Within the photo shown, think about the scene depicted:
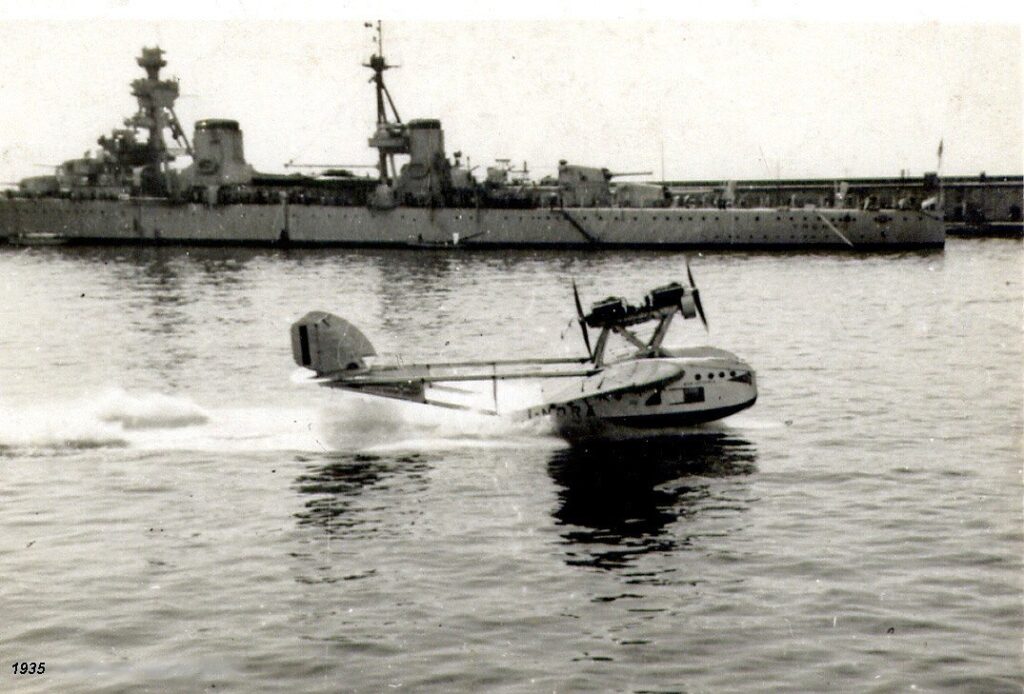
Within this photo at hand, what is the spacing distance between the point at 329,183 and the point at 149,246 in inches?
774

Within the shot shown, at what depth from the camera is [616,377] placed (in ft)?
92.1

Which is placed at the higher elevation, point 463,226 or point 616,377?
point 463,226

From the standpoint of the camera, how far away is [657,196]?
113m

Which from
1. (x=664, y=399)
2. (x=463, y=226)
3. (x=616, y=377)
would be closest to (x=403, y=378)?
(x=616, y=377)

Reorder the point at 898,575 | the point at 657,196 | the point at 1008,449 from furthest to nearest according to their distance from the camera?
the point at 657,196 < the point at 1008,449 < the point at 898,575

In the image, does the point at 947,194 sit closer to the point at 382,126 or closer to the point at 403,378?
the point at 382,126

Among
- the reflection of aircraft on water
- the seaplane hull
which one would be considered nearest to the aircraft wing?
the reflection of aircraft on water

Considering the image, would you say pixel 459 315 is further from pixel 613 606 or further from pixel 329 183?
pixel 329 183

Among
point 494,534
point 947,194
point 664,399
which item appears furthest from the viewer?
point 947,194

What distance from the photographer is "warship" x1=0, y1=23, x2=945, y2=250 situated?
10919 centimetres

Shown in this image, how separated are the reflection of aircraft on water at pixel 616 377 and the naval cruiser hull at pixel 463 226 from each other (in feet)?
264

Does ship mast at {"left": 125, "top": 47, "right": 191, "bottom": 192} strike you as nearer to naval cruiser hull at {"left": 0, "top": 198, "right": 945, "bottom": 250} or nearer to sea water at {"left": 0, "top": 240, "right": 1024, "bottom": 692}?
naval cruiser hull at {"left": 0, "top": 198, "right": 945, "bottom": 250}

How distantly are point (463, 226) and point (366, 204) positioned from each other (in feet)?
35.7

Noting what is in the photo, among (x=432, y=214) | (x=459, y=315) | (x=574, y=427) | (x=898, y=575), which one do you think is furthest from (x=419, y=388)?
(x=432, y=214)
